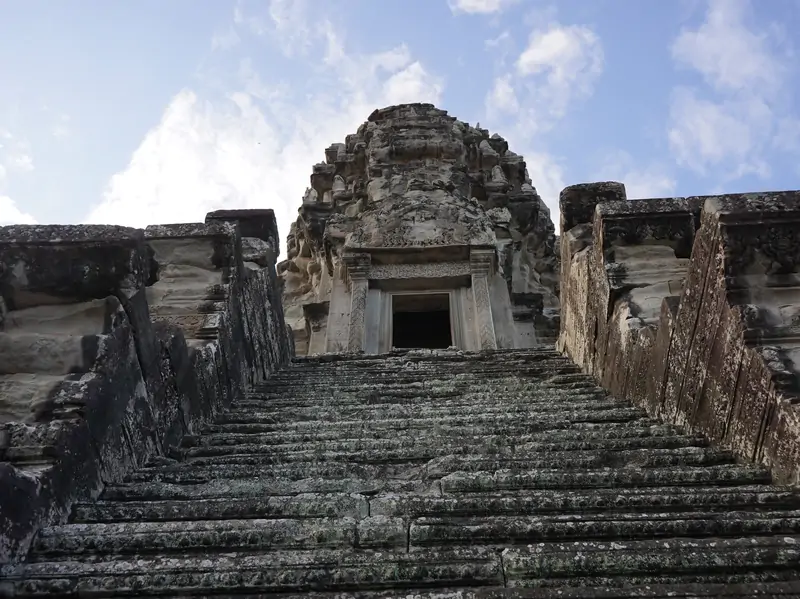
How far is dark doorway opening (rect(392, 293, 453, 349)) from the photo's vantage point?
32.6 ft

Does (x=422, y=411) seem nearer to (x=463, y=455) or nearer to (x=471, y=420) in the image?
(x=471, y=420)

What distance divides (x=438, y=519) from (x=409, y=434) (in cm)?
→ 132

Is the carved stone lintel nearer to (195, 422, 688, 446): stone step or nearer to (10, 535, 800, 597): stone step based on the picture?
(195, 422, 688, 446): stone step

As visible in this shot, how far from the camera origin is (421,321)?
428 inches

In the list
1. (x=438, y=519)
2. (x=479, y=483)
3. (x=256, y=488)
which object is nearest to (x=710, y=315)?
(x=479, y=483)

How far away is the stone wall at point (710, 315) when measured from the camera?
3.14 m

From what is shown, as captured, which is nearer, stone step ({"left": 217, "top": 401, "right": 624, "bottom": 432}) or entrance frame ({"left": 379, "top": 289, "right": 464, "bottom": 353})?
stone step ({"left": 217, "top": 401, "right": 624, "bottom": 432})

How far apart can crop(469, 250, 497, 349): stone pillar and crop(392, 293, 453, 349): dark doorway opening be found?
468 mm

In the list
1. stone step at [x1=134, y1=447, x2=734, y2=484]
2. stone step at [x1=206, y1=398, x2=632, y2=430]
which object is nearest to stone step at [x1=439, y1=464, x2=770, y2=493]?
stone step at [x1=134, y1=447, x2=734, y2=484]

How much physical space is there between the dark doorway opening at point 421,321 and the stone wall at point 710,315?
15.6 ft

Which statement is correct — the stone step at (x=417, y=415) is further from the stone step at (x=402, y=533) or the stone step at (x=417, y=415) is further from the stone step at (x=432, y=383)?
the stone step at (x=402, y=533)

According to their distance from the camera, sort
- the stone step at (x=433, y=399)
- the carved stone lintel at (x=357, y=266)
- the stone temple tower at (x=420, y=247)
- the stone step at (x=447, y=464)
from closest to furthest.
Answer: the stone step at (x=447, y=464), the stone step at (x=433, y=399), the stone temple tower at (x=420, y=247), the carved stone lintel at (x=357, y=266)

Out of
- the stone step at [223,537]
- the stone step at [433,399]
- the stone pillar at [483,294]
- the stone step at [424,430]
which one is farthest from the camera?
the stone pillar at [483,294]

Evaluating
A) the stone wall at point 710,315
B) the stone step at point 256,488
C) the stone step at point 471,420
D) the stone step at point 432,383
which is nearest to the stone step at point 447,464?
the stone step at point 256,488
